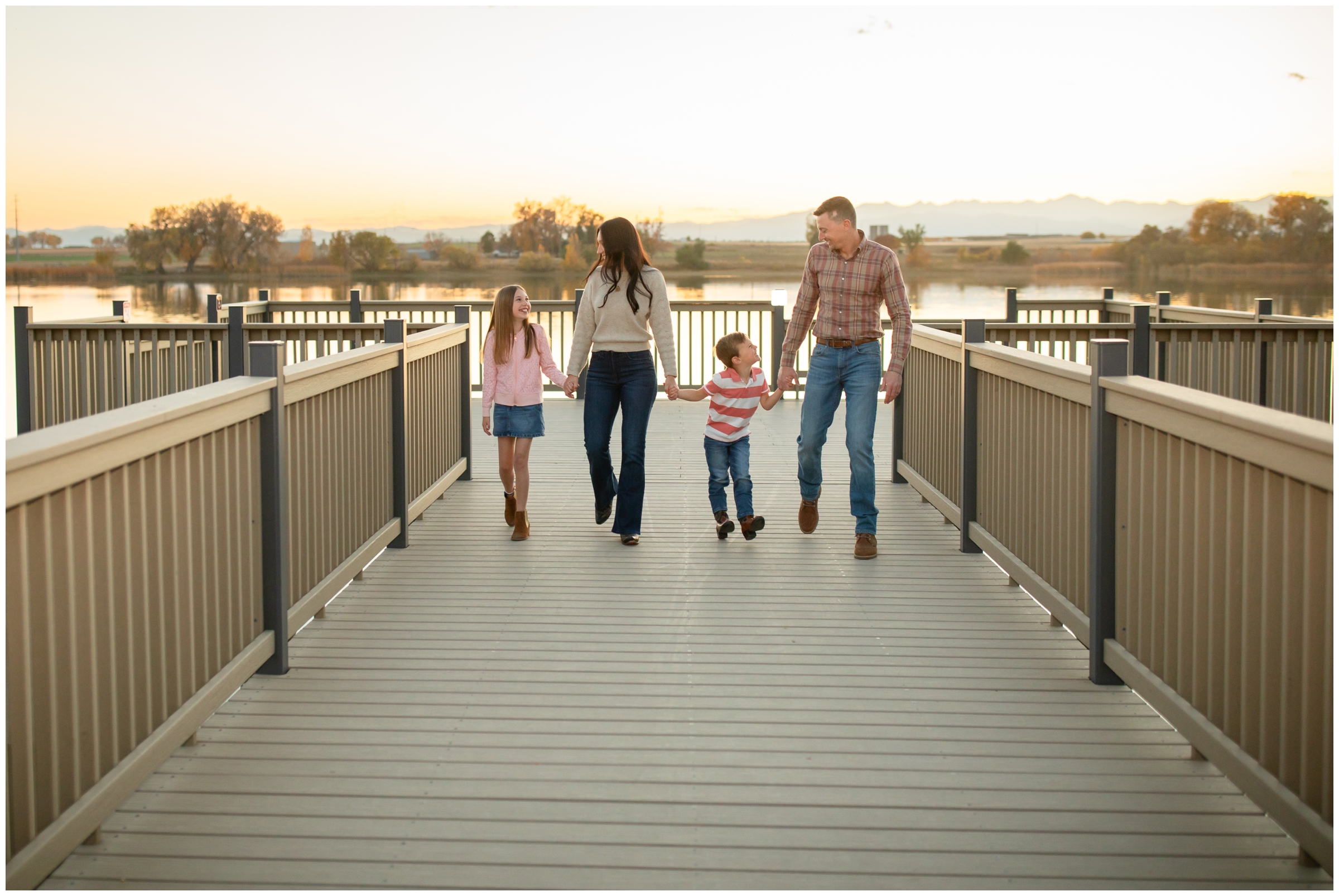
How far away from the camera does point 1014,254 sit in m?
38.6

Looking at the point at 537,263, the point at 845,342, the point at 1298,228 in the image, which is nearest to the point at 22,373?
the point at 845,342

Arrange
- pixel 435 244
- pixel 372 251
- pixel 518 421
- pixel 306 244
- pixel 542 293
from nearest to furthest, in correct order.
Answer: pixel 518 421 → pixel 542 293 → pixel 435 244 → pixel 372 251 → pixel 306 244

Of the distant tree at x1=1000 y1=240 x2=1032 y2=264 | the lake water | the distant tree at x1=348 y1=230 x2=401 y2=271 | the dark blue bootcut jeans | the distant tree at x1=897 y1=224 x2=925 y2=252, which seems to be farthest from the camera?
the distant tree at x1=1000 y1=240 x2=1032 y2=264

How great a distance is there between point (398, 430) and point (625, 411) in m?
1.11

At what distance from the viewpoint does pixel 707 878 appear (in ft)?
8.69

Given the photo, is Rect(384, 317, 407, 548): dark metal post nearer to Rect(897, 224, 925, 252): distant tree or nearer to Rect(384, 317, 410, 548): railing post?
Rect(384, 317, 410, 548): railing post

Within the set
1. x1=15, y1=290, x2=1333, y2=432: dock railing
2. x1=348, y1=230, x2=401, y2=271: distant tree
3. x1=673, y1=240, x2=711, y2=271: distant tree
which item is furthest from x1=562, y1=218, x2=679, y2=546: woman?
x1=348, y1=230, x2=401, y2=271: distant tree

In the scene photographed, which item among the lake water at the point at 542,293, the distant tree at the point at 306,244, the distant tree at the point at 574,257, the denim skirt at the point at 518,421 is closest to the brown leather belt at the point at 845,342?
the denim skirt at the point at 518,421

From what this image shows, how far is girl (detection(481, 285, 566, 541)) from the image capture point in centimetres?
614

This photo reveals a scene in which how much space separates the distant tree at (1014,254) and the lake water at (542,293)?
3.16ft

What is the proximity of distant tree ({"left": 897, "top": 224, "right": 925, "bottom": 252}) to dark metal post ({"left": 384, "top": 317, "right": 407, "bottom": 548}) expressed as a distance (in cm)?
3009

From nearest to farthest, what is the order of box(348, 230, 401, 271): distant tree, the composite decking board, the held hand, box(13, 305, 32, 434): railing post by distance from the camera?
the composite decking board < the held hand < box(13, 305, 32, 434): railing post < box(348, 230, 401, 271): distant tree

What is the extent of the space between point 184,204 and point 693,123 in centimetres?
1587

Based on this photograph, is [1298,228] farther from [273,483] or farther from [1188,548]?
[273,483]
